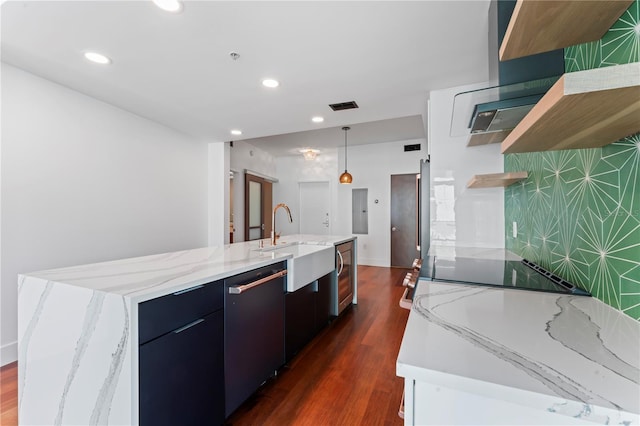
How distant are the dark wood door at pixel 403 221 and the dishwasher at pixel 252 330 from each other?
14.6 feet

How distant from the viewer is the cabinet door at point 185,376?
1092mm

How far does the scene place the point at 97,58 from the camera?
2.15 metres

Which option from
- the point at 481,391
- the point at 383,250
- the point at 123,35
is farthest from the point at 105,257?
the point at 383,250

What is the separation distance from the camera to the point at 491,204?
2.49m

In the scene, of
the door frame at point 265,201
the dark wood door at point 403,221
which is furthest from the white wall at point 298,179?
the dark wood door at point 403,221

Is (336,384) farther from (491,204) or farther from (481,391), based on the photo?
(491,204)

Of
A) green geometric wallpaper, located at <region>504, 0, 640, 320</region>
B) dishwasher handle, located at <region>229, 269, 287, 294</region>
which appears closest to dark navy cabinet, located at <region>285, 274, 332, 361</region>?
dishwasher handle, located at <region>229, 269, 287, 294</region>

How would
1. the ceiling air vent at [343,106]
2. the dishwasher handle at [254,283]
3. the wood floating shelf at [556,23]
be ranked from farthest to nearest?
the ceiling air vent at [343,106], the dishwasher handle at [254,283], the wood floating shelf at [556,23]

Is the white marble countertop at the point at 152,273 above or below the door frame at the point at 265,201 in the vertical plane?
below

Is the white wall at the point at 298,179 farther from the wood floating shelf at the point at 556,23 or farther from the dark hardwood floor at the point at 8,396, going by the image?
the wood floating shelf at the point at 556,23

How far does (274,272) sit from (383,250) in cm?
462

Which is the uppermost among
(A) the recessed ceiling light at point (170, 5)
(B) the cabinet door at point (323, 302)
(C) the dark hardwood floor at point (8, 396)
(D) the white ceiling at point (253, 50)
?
(D) the white ceiling at point (253, 50)

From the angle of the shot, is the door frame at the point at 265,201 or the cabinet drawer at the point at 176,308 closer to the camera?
the cabinet drawer at the point at 176,308

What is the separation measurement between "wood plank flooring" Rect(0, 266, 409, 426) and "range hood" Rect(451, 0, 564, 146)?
1.80 meters
